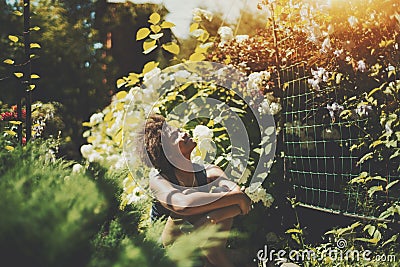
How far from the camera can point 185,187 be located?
263 cm

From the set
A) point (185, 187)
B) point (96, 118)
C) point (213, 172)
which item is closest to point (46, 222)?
point (185, 187)

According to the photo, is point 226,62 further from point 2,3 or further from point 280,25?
point 2,3

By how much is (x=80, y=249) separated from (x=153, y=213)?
2191 mm

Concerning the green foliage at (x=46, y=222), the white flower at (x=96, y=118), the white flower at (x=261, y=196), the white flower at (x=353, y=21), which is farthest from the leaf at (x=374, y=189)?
the green foliage at (x=46, y=222)

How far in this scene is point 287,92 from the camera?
3.30 m

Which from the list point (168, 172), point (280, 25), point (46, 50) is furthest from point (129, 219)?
point (46, 50)

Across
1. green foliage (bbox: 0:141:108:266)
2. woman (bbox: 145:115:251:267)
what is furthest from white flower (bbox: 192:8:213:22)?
green foliage (bbox: 0:141:108:266)

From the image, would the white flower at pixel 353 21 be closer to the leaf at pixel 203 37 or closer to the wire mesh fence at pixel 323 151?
the wire mesh fence at pixel 323 151

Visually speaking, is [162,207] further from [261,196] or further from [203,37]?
[203,37]

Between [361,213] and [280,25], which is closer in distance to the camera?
[361,213]

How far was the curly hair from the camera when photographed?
262 centimetres

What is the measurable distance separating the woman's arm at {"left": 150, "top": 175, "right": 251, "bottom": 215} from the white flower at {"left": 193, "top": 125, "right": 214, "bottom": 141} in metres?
0.49

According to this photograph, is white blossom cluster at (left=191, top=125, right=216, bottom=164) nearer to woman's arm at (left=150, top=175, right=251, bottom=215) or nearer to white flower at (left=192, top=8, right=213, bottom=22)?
woman's arm at (left=150, top=175, right=251, bottom=215)

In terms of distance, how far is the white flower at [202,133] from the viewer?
3000 millimetres
